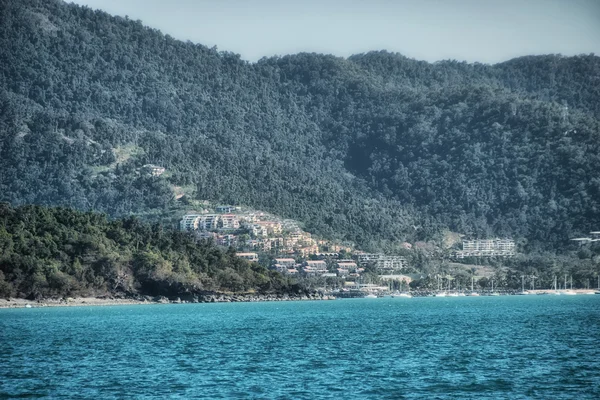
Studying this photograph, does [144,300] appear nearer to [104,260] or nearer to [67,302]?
[104,260]

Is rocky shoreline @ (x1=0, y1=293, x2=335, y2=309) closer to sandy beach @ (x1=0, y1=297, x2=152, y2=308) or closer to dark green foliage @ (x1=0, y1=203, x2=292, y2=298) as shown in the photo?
sandy beach @ (x1=0, y1=297, x2=152, y2=308)

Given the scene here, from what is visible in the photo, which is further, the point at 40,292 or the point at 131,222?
the point at 131,222

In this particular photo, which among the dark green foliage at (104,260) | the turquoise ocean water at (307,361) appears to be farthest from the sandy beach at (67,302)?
the turquoise ocean water at (307,361)

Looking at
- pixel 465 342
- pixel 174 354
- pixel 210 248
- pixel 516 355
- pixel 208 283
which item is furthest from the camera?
pixel 210 248

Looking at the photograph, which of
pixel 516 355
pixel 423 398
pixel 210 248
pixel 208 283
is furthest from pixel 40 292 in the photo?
pixel 423 398

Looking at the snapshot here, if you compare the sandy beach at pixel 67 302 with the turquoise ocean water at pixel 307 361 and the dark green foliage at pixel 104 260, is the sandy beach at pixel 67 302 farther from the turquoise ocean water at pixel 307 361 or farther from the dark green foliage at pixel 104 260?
the turquoise ocean water at pixel 307 361

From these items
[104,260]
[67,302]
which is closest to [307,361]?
[67,302]

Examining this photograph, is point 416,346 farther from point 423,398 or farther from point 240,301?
point 240,301
